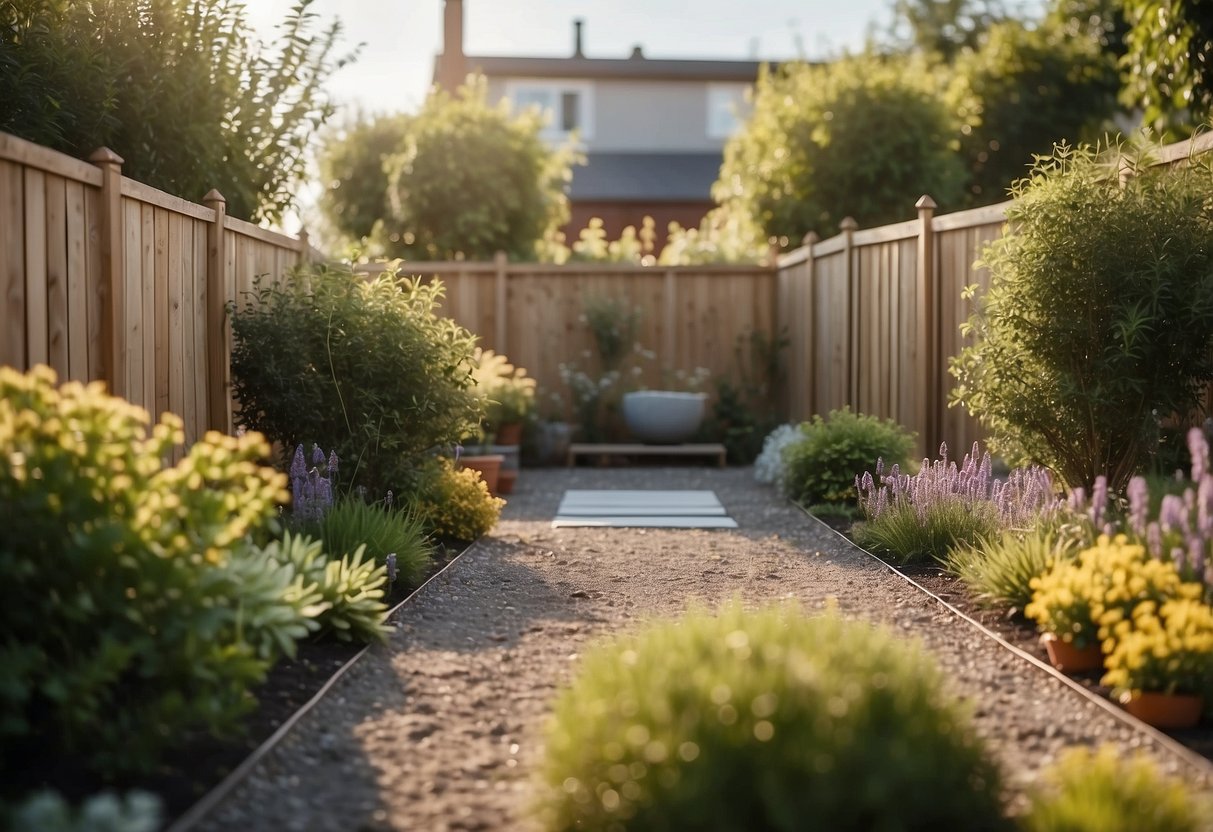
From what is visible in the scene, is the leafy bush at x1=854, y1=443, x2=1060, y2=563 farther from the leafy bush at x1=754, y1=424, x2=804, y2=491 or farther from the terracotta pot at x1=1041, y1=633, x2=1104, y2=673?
the leafy bush at x1=754, y1=424, x2=804, y2=491

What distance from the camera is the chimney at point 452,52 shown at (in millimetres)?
21766

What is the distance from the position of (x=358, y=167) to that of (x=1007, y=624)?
1420cm

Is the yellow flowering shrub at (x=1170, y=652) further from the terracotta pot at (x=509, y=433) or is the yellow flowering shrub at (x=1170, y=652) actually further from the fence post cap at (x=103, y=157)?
the terracotta pot at (x=509, y=433)

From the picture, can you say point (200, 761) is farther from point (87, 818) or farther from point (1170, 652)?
point (1170, 652)

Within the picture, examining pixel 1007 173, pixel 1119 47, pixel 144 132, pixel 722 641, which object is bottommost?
pixel 722 641

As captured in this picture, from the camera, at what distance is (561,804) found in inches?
112

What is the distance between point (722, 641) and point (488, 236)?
12.8m

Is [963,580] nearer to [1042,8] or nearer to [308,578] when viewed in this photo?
[308,578]

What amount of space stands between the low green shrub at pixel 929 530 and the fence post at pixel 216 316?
357 cm

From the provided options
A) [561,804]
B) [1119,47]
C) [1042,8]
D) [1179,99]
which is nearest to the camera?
[561,804]

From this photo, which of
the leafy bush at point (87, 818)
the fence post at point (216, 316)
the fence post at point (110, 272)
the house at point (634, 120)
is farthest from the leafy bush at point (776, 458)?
the house at point (634, 120)

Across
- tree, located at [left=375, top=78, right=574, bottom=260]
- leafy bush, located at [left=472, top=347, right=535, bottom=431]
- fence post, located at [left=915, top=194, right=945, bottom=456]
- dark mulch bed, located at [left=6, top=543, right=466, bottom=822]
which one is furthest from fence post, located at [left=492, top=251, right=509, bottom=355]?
dark mulch bed, located at [left=6, top=543, right=466, bottom=822]

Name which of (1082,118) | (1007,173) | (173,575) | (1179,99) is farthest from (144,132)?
(1082,118)

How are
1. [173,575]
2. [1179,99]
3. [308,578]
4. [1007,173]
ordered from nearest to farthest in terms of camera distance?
[173,575] → [308,578] → [1179,99] → [1007,173]
